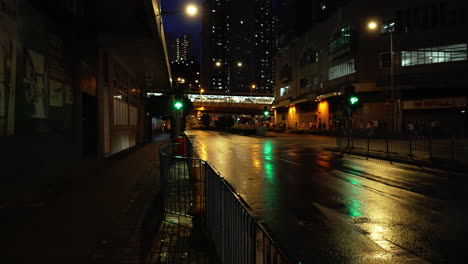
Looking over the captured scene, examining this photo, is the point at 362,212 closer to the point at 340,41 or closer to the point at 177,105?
the point at 177,105

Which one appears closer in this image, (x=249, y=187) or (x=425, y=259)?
(x=425, y=259)

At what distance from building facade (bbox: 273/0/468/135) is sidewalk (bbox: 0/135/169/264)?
30935 millimetres

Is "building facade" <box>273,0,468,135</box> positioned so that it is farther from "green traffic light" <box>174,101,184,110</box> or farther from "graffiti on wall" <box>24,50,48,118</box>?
"graffiti on wall" <box>24,50,48,118</box>

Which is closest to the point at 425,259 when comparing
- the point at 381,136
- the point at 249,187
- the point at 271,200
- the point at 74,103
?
the point at 271,200

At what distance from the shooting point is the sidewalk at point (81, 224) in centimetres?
Result: 459

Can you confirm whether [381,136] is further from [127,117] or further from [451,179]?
[127,117]

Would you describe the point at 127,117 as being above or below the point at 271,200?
above

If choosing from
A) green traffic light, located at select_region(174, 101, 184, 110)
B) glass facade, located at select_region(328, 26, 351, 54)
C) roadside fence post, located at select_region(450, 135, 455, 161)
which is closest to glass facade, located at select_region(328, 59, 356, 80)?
glass facade, located at select_region(328, 26, 351, 54)

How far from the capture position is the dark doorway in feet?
52.0

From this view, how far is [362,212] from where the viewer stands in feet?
23.2

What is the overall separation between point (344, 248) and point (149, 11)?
34.0 feet

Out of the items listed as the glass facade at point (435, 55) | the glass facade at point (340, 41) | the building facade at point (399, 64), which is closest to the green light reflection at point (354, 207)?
the building facade at point (399, 64)

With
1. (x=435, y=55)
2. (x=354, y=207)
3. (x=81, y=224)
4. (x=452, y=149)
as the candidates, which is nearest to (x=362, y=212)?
(x=354, y=207)

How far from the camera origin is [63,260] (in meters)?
4.38
